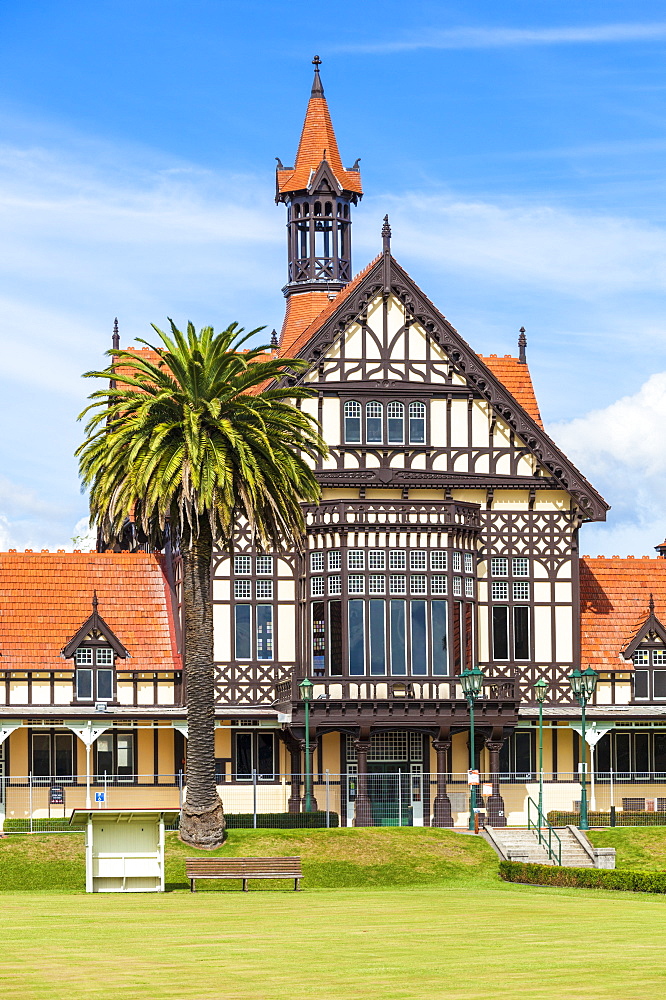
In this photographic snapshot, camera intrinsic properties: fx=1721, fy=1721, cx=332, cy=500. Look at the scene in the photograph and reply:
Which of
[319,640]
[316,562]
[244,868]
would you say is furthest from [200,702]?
[316,562]

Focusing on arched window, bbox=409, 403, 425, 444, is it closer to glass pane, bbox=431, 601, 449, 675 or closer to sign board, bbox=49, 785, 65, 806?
glass pane, bbox=431, 601, 449, 675

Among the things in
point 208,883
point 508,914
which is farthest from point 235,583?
point 508,914

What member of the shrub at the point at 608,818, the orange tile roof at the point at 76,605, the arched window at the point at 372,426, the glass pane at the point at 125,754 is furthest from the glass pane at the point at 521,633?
the glass pane at the point at 125,754

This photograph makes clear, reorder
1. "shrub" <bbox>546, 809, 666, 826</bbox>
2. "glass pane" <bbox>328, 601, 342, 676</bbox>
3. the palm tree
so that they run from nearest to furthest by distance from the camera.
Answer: the palm tree → "shrub" <bbox>546, 809, 666, 826</bbox> → "glass pane" <bbox>328, 601, 342, 676</bbox>

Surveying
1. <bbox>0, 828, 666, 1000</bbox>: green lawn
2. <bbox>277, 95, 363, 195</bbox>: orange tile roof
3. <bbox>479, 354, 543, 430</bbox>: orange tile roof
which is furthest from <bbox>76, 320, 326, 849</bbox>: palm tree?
<bbox>277, 95, 363, 195</bbox>: orange tile roof

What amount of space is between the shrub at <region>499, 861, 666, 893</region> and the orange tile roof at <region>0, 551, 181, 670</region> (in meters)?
18.5

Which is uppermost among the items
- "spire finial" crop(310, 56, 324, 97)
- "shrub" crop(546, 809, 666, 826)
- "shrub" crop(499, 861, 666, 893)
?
"spire finial" crop(310, 56, 324, 97)

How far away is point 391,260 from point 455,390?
4940 millimetres

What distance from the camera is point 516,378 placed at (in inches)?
2527

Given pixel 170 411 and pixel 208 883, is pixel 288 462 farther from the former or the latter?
pixel 208 883

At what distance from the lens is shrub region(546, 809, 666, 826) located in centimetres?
5369

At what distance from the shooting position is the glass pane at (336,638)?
55.9m

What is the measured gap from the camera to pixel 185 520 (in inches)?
1881

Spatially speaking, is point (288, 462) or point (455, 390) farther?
point (455, 390)
